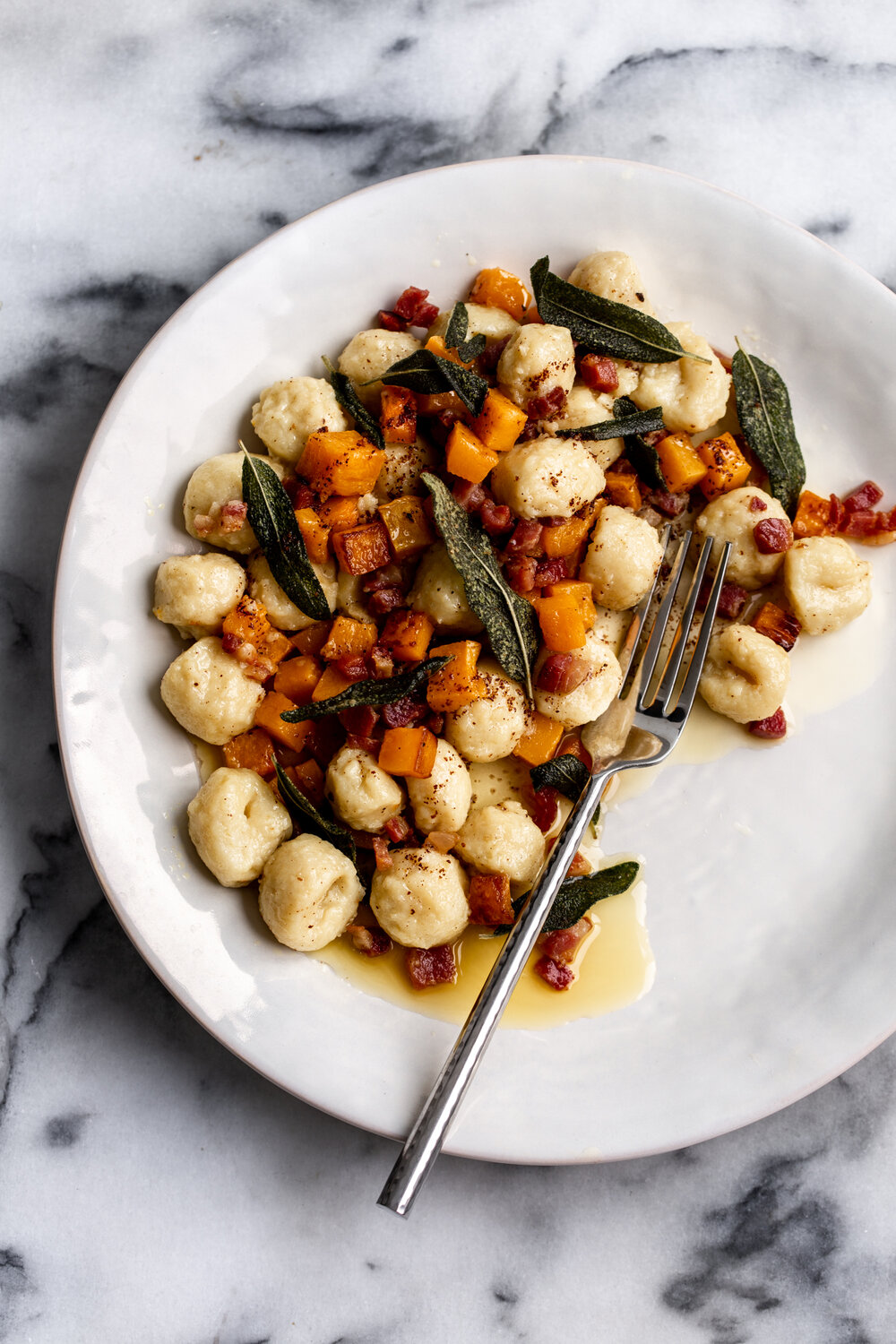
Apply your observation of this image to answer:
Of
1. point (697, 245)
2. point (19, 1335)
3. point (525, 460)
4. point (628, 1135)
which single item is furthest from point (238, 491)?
point (19, 1335)

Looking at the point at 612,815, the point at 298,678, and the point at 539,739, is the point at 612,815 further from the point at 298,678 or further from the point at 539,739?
the point at 298,678

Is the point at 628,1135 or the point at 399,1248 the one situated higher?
the point at 628,1135

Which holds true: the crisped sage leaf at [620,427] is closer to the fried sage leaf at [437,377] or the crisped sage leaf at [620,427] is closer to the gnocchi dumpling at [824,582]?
the fried sage leaf at [437,377]

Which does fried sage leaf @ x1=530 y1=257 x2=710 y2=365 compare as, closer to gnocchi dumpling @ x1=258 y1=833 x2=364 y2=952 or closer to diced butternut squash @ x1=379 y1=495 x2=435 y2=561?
diced butternut squash @ x1=379 y1=495 x2=435 y2=561

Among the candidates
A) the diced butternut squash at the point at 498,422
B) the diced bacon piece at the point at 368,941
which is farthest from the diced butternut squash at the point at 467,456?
the diced bacon piece at the point at 368,941

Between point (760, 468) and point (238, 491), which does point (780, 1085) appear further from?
point (238, 491)
